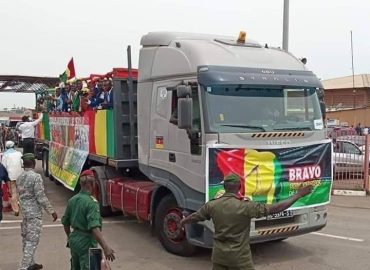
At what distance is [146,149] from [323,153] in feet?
8.94

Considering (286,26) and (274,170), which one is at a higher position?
(286,26)

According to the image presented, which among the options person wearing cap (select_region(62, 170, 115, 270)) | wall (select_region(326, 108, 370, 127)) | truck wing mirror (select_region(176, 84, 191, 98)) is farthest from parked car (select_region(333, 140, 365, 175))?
wall (select_region(326, 108, 370, 127))

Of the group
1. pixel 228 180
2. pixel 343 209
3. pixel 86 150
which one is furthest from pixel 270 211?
pixel 343 209

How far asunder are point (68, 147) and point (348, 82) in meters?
43.4

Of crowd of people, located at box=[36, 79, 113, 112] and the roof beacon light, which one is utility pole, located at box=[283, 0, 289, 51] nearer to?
crowd of people, located at box=[36, 79, 113, 112]

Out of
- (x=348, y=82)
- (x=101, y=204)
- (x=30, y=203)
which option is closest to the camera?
(x=30, y=203)

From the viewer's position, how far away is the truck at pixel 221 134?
670 centimetres

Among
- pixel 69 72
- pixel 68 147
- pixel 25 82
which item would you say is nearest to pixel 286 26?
pixel 69 72

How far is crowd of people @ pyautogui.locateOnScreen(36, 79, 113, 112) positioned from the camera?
9.70m

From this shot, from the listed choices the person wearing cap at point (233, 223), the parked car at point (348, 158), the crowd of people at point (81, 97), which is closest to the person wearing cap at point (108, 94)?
the crowd of people at point (81, 97)

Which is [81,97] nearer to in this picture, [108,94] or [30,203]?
[108,94]

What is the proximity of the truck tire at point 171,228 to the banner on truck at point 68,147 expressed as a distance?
358cm

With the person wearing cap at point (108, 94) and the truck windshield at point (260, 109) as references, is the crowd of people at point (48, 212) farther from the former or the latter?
the person wearing cap at point (108, 94)

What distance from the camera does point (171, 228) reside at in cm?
759
